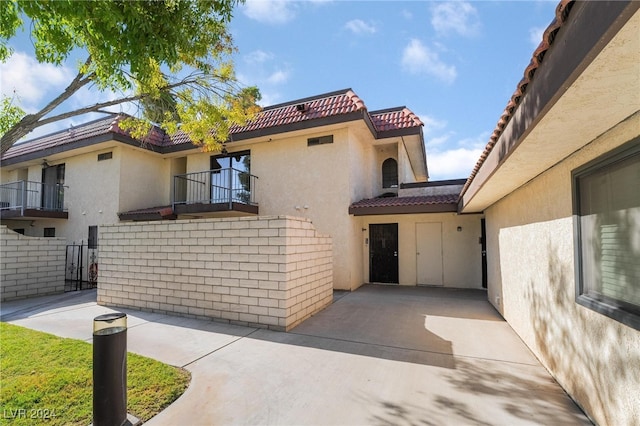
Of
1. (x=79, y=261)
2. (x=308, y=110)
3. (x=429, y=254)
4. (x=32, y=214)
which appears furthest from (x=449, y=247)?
(x=32, y=214)

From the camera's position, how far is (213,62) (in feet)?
24.8

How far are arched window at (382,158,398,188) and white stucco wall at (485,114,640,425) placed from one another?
7299 millimetres

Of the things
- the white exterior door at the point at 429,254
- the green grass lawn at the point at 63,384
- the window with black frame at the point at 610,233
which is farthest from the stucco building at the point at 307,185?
the green grass lawn at the point at 63,384

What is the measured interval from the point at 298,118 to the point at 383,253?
6.02 m

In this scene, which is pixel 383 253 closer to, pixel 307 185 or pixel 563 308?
pixel 307 185

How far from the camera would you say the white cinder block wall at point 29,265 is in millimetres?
8727

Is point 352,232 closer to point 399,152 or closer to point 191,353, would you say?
point 399,152

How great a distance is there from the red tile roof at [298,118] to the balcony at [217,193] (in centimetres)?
173

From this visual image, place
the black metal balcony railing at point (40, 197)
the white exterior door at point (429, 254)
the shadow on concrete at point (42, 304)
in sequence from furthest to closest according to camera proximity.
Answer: the black metal balcony railing at point (40, 197), the white exterior door at point (429, 254), the shadow on concrete at point (42, 304)

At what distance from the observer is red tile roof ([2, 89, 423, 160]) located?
10289 mm

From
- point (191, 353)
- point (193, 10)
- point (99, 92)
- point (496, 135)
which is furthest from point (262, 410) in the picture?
point (99, 92)

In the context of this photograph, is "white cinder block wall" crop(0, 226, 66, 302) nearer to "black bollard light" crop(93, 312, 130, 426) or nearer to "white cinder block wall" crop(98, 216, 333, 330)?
"white cinder block wall" crop(98, 216, 333, 330)

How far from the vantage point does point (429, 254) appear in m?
11.2

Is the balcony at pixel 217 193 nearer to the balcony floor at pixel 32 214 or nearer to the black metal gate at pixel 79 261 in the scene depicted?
the black metal gate at pixel 79 261
